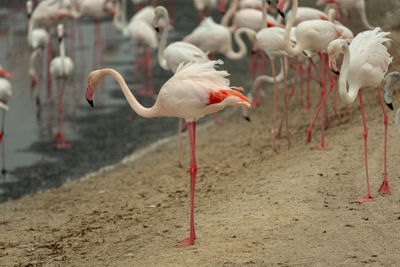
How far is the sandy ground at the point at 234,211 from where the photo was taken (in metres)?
4.50

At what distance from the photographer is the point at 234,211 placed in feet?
17.4

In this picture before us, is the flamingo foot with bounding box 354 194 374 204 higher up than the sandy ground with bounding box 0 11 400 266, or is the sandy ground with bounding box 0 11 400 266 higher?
the flamingo foot with bounding box 354 194 374 204

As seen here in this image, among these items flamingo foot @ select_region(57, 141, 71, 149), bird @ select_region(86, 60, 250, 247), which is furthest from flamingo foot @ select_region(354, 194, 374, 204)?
flamingo foot @ select_region(57, 141, 71, 149)

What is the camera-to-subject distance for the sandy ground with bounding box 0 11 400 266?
450 centimetres

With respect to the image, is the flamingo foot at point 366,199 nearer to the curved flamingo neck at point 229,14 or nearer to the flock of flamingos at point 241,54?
the flock of flamingos at point 241,54

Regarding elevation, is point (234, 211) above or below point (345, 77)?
below

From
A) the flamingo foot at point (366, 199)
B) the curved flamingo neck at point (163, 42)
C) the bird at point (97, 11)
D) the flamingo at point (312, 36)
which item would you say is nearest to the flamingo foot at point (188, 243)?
the flamingo foot at point (366, 199)

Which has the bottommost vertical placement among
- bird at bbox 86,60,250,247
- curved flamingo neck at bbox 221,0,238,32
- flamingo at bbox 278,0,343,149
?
bird at bbox 86,60,250,247

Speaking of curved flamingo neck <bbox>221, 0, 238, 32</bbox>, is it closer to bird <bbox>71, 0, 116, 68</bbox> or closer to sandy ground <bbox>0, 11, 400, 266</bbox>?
bird <bbox>71, 0, 116, 68</bbox>

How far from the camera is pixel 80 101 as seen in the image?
35.2 ft

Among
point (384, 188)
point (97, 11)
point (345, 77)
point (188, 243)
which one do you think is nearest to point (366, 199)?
point (384, 188)

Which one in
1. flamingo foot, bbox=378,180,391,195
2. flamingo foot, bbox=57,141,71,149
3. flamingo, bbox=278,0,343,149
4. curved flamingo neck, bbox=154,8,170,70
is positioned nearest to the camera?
flamingo foot, bbox=378,180,391,195

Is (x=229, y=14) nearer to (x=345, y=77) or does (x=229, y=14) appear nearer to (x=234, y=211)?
(x=345, y=77)

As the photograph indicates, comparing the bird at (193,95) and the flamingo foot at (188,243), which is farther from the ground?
the bird at (193,95)
